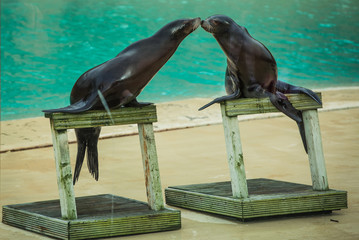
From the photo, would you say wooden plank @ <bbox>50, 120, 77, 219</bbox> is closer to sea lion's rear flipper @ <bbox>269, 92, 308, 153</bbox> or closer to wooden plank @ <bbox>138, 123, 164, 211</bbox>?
wooden plank @ <bbox>138, 123, 164, 211</bbox>

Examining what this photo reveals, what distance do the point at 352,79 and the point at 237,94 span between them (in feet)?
52.8

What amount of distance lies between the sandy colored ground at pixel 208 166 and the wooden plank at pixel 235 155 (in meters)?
0.26

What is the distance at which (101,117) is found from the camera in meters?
4.32

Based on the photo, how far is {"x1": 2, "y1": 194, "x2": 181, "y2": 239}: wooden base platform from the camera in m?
4.12

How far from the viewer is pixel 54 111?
4.21m

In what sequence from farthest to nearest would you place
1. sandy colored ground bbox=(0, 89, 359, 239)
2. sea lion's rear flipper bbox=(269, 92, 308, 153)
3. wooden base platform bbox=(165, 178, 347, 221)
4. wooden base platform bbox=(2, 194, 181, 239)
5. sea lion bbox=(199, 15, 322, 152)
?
sea lion bbox=(199, 15, 322, 152), sea lion's rear flipper bbox=(269, 92, 308, 153), wooden base platform bbox=(165, 178, 347, 221), sandy colored ground bbox=(0, 89, 359, 239), wooden base platform bbox=(2, 194, 181, 239)

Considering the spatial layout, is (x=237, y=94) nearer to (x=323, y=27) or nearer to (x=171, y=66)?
(x=171, y=66)

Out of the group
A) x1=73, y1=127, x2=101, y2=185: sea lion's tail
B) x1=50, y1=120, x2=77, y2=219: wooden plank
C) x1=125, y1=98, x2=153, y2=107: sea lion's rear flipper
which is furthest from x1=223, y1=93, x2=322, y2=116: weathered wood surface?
x1=50, y1=120, x2=77, y2=219: wooden plank

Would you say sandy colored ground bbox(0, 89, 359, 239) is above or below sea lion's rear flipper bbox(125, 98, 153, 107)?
below

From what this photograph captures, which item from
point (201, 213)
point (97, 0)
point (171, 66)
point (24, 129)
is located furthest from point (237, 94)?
point (97, 0)

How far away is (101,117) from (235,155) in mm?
1033

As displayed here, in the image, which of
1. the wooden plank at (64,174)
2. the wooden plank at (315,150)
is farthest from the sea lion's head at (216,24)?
the wooden plank at (64,174)

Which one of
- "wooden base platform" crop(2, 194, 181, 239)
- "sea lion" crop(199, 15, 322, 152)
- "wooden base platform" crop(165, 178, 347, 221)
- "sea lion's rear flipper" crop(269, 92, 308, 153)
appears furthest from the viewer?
"sea lion" crop(199, 15, 322, 152)

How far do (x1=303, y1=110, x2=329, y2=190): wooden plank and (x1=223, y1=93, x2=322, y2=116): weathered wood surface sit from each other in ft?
0.25
